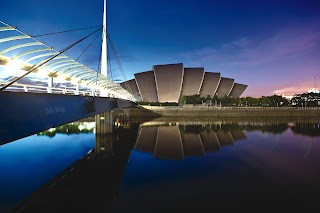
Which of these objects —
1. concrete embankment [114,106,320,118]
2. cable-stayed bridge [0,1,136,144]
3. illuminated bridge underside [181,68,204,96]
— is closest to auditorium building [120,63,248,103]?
illuminated bridge underside [181,68,204,96]

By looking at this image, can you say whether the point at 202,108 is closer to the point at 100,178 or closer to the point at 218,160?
the point at 218,160

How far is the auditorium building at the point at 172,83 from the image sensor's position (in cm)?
8250

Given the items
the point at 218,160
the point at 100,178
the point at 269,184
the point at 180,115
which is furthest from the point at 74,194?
the point at 180,115

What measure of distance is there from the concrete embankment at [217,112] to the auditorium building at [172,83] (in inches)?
1052

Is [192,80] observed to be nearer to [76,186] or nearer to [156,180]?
[156,180]

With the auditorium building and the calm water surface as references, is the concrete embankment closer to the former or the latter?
the auditorium building

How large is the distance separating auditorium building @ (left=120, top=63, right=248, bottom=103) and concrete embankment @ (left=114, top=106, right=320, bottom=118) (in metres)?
26.7

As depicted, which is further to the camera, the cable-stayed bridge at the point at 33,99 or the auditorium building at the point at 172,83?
the auditorium building at the point at 172,83

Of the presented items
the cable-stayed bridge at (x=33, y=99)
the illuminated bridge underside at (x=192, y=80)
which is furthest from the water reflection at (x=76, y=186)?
the illuminated bridge underside at (x=192, y=80)

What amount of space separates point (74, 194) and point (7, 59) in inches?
217

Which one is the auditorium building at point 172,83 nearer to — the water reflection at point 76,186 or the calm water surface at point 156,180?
the calm water surface at point 156,180

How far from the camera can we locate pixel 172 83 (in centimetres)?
8375

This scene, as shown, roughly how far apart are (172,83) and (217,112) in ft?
99.0

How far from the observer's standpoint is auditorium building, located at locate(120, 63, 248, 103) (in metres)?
82.5
